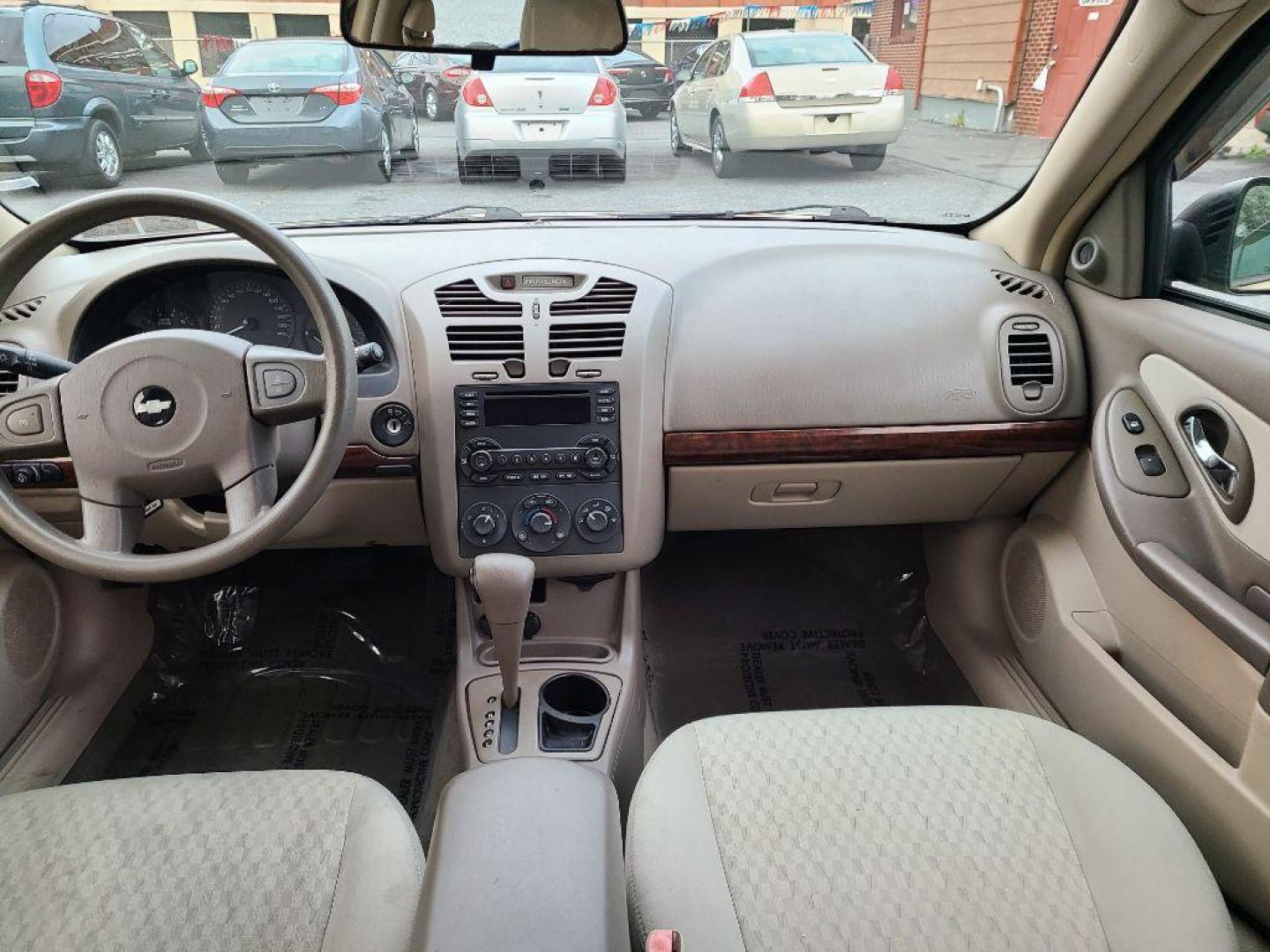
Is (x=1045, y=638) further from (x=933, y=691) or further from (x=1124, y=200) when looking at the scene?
(x=1124, y=200)

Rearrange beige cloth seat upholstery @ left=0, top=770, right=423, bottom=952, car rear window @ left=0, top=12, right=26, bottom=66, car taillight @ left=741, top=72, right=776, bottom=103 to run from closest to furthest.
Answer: beige cloth seat upholstery @ left=0, top=770, right=423, bottom=952, car rear window @ left=0, top=12, right=26, bottom=66, car taillight @ left=741, top=72, right=776, bottom=103

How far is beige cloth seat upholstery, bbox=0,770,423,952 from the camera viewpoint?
1.19 metres

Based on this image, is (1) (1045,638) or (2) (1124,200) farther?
(1) (1045,638)

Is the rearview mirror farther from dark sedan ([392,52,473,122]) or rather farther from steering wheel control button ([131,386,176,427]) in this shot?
steering wheel control button ([131,386,176,427])

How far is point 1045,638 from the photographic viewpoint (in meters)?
2.08

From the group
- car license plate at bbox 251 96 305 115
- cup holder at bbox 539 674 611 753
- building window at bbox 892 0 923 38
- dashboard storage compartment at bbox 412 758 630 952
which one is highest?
building window at bbox 892 0 923 38

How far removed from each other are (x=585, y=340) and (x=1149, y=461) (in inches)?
47.3

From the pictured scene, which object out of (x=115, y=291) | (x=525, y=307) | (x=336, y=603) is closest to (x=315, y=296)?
(x=525, y=307)

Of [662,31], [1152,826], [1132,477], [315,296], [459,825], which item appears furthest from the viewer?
[662,31]

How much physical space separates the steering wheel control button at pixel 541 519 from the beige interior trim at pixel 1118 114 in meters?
1.27

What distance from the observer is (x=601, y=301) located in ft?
6.56

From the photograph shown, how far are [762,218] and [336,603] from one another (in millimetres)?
1671

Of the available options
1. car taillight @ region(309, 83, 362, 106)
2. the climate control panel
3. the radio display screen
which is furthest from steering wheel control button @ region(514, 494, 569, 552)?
car taillight @ region(309, 83, 362, 106)

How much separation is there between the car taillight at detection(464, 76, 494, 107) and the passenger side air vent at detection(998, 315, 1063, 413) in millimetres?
1333
